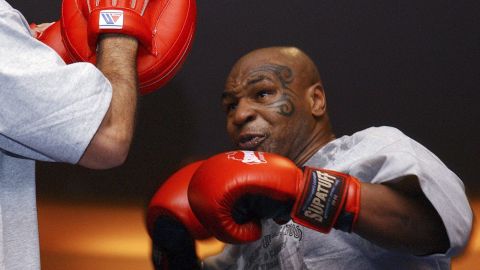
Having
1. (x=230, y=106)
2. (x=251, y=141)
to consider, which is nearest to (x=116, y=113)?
(x=251, y=141)

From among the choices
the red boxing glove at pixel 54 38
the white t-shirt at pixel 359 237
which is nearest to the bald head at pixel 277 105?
the white t-shirt at pixel 359 237

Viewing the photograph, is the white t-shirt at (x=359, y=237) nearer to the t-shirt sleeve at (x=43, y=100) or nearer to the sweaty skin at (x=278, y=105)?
the sweaty skin at (x=278, y=105)

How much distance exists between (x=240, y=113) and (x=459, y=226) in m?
0.72

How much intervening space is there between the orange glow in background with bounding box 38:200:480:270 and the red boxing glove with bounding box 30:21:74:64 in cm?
154

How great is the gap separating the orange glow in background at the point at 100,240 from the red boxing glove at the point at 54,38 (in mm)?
1540

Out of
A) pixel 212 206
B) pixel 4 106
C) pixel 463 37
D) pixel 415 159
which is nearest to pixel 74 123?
pixel 4 106

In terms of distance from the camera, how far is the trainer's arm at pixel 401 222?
1.20 meters

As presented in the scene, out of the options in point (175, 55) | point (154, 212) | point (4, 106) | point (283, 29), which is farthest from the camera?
point (283, 29)

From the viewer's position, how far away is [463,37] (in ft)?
8.53

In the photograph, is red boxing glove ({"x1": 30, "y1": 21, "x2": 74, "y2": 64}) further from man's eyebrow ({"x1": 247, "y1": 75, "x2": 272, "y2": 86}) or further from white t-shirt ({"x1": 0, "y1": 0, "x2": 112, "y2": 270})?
man's eyebrow ({"x1": 247, "y1": 75, "x2": 272, "y2": 86})

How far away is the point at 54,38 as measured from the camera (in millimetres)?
1501

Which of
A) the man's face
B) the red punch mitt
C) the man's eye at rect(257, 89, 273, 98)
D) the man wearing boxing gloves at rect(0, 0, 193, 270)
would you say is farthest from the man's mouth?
the man wearing boxing gloves at rect(0, 0, 193, 270)

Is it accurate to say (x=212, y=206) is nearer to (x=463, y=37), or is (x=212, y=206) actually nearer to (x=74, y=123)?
(x=74, y=123)

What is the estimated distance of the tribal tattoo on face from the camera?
175cm
